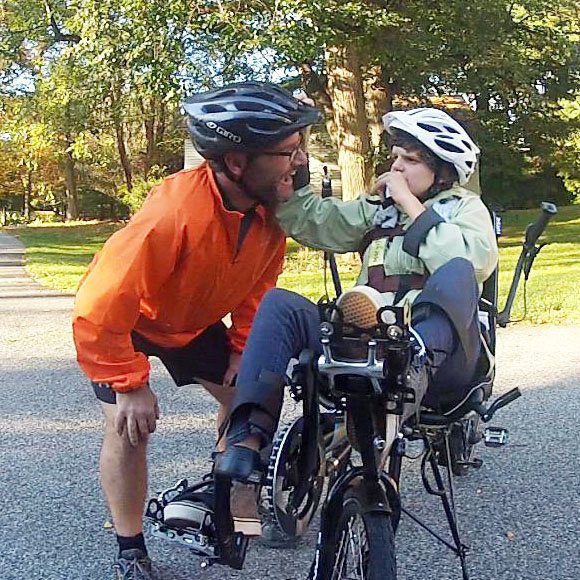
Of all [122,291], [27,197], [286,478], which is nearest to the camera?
[286,478]

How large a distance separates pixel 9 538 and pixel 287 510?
61.7 inches

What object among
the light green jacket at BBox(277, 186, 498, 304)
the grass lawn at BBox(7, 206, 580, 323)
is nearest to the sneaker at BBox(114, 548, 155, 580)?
the light green jacket at BBox(277, 186, 498, 304)

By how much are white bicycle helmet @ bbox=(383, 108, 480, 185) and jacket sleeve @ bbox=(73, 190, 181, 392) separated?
99 centimetres

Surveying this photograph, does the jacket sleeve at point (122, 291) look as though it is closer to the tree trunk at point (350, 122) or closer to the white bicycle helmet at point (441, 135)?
the white bicycle helmet at point (441, 135)

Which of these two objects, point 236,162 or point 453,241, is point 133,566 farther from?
point 453,241

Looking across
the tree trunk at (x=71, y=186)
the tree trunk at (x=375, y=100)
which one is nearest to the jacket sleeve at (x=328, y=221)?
the tree trunk at (x=375, y=100)

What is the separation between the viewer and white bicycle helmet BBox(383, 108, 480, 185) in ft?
11.5


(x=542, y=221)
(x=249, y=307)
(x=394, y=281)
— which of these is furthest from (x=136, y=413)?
(x=542, y=221)

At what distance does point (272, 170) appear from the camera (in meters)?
3.12

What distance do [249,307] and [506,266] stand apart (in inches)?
561

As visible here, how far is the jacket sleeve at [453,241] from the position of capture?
3.26 metres

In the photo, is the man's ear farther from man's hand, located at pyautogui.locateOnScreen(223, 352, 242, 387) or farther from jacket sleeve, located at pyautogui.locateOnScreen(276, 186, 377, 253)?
man's hand, located at pyautogui.locateOnScreen(223, 352, 242, 387)

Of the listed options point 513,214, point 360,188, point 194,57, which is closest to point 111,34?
point 194,57

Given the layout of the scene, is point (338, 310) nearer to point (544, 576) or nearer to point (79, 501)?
point (544, 576)
